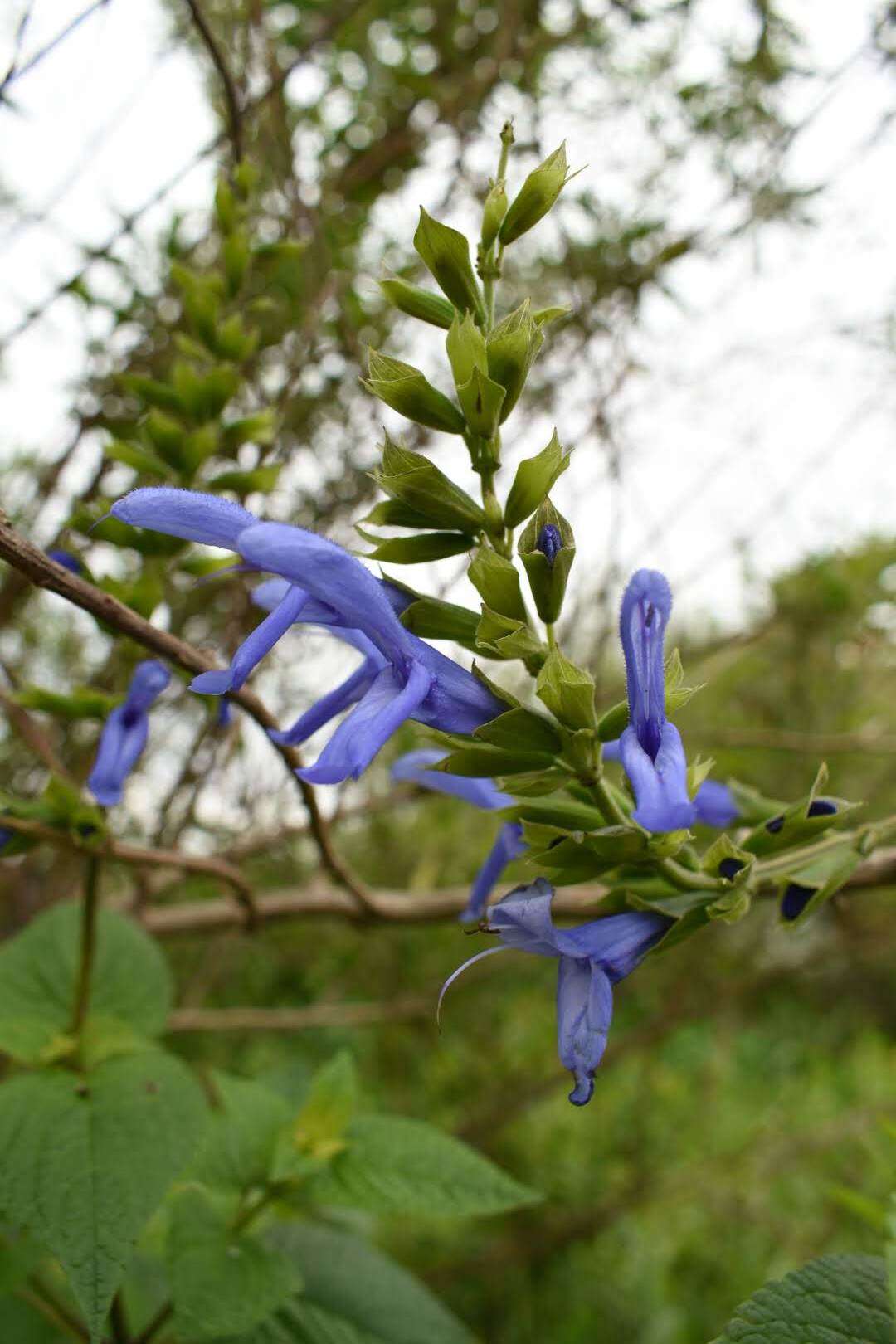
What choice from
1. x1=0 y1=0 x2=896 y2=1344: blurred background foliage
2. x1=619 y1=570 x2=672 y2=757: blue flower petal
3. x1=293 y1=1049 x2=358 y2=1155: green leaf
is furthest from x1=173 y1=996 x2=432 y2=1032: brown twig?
x1=619 y1=570 x2=672 y2=757: blue flower petal

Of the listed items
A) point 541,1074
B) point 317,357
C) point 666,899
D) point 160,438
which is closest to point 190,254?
point 317,357

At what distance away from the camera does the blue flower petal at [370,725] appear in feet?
1.54

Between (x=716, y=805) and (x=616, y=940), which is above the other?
(x=716, y=805)

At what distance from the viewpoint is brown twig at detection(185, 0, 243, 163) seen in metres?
0.89

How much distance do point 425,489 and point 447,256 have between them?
123 millimetres

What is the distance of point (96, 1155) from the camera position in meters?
0.68

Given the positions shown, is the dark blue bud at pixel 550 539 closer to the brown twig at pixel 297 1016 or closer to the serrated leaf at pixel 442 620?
the serrated leaf at pixel 442 620

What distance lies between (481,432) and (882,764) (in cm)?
238

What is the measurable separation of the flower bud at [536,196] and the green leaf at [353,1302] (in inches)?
32.8

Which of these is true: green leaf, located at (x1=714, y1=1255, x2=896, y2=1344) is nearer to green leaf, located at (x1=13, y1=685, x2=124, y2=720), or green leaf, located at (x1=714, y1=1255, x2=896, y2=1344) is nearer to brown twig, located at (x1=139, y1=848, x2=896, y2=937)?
brown twig, located at (x1=139, y1=848, x2=896, y2=937)

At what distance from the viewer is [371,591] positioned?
56 cm

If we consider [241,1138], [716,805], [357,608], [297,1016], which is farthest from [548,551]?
[297,1016]

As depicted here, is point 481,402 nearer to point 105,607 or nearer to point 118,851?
point 105,607

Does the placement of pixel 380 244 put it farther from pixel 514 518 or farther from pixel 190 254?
pixel 514 518
